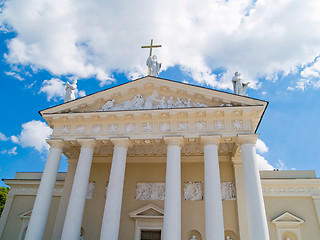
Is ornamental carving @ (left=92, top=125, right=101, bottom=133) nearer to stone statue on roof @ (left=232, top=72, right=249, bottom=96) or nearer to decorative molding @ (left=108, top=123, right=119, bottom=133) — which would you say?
decorative molding @ (left=108, top=123, right=119, bottom=133)

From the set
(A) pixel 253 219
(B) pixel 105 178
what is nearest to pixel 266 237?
(A) pixel 253 219

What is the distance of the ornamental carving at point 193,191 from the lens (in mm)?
15420

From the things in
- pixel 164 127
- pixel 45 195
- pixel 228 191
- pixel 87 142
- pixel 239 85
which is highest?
pixel 239 85

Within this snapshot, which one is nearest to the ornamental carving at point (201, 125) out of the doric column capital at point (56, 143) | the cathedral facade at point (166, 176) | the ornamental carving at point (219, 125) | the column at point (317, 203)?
the cathedral facade at point (166, 176)

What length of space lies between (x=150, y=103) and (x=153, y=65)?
250 cm

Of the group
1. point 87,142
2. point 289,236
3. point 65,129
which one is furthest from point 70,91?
point 289,236

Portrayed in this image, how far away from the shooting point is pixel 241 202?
14328 millimetres

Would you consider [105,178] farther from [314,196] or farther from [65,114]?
[314,196]

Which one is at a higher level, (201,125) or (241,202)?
(201,125)

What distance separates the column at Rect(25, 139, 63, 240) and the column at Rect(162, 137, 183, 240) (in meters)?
5.53

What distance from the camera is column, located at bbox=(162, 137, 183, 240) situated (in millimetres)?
11273

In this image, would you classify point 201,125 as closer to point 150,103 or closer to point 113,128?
point 150,103

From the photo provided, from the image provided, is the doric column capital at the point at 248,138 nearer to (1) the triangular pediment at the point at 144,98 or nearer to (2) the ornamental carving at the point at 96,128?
(1) the triangular pediment at the point at 144,98

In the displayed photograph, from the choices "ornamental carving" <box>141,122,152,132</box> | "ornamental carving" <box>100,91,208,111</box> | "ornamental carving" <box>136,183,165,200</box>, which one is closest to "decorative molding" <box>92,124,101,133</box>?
"ornamental carving" <box>100,91,208,111</box>
